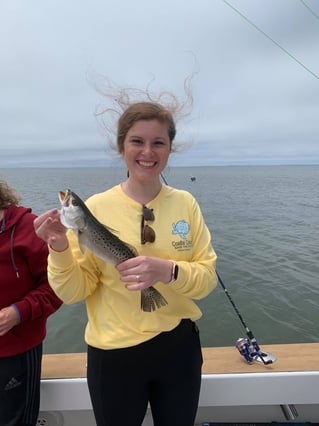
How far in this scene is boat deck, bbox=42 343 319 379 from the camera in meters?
2.95

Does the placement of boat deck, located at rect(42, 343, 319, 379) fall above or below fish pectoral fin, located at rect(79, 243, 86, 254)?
below

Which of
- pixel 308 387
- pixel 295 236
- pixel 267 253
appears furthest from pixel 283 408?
pixel 295 236

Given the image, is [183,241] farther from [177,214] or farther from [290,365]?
[290,365]

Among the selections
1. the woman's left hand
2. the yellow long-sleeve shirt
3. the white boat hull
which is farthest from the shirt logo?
the white boat hull

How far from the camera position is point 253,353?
10.1ft

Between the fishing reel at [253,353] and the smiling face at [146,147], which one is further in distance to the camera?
the fishing reel at [253,353]

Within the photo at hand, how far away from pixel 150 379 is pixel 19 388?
0.98 meters

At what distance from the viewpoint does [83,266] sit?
6.56 feet

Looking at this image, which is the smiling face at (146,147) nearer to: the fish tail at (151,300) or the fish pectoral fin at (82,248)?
the fish pectoral fin at (82,248)

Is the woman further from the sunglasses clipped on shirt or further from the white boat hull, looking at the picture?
the white boat hull

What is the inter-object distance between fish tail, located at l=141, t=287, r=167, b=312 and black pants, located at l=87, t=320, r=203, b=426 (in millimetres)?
206

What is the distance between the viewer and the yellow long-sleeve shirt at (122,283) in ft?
6.32

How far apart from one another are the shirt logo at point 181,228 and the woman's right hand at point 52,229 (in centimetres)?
69

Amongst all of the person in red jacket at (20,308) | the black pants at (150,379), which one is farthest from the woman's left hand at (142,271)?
the person in red jacket at (20,308)
